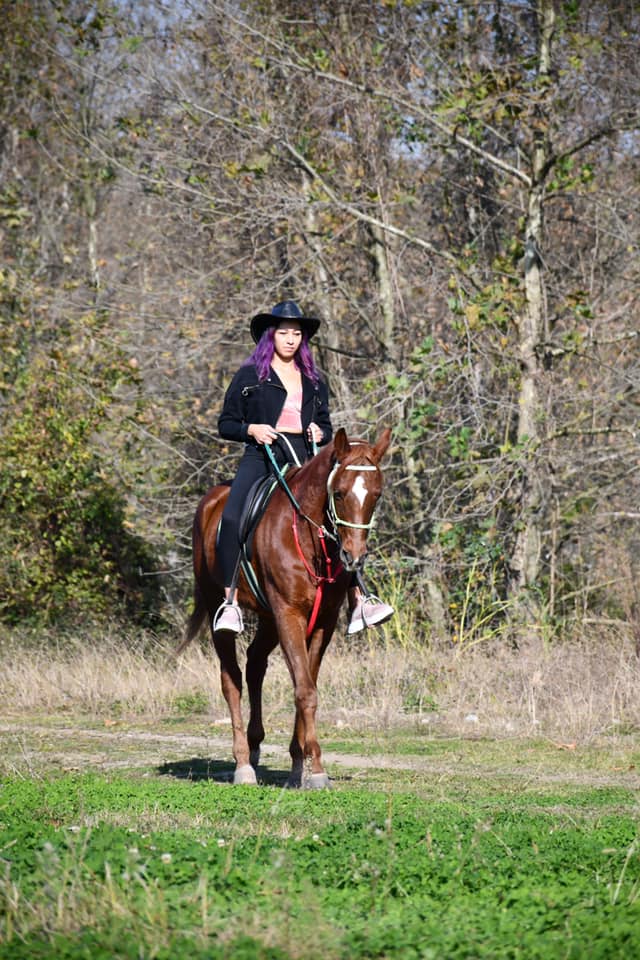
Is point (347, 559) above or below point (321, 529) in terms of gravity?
below

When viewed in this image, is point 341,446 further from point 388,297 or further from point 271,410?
point 388,297

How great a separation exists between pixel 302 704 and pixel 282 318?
114 inches

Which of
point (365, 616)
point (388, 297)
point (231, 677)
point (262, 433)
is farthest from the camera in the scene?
point (388, 297)

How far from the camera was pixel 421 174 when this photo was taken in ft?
61.8

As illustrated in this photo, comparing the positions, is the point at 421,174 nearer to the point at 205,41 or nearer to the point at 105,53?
the point at 205,41

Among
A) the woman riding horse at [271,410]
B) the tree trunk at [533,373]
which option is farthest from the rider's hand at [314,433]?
the tree trunk at [533,373]

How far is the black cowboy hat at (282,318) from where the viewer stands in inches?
387

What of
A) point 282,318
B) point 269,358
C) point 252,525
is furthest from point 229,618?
point 282,318

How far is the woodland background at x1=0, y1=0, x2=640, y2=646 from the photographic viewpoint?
16531 mm

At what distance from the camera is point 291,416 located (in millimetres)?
9875

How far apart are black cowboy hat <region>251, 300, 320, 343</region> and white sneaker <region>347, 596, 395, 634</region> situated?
2.14 meters

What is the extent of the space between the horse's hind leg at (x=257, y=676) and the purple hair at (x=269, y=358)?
1909 mm

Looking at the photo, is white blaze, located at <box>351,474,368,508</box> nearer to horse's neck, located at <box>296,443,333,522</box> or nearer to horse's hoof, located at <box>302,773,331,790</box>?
horse's neck, located at <box>296,443,333,522</box>

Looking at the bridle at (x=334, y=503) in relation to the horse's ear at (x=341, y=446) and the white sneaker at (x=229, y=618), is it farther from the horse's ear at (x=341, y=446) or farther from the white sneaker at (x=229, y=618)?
the white sneaker at (x=229, y=618)
